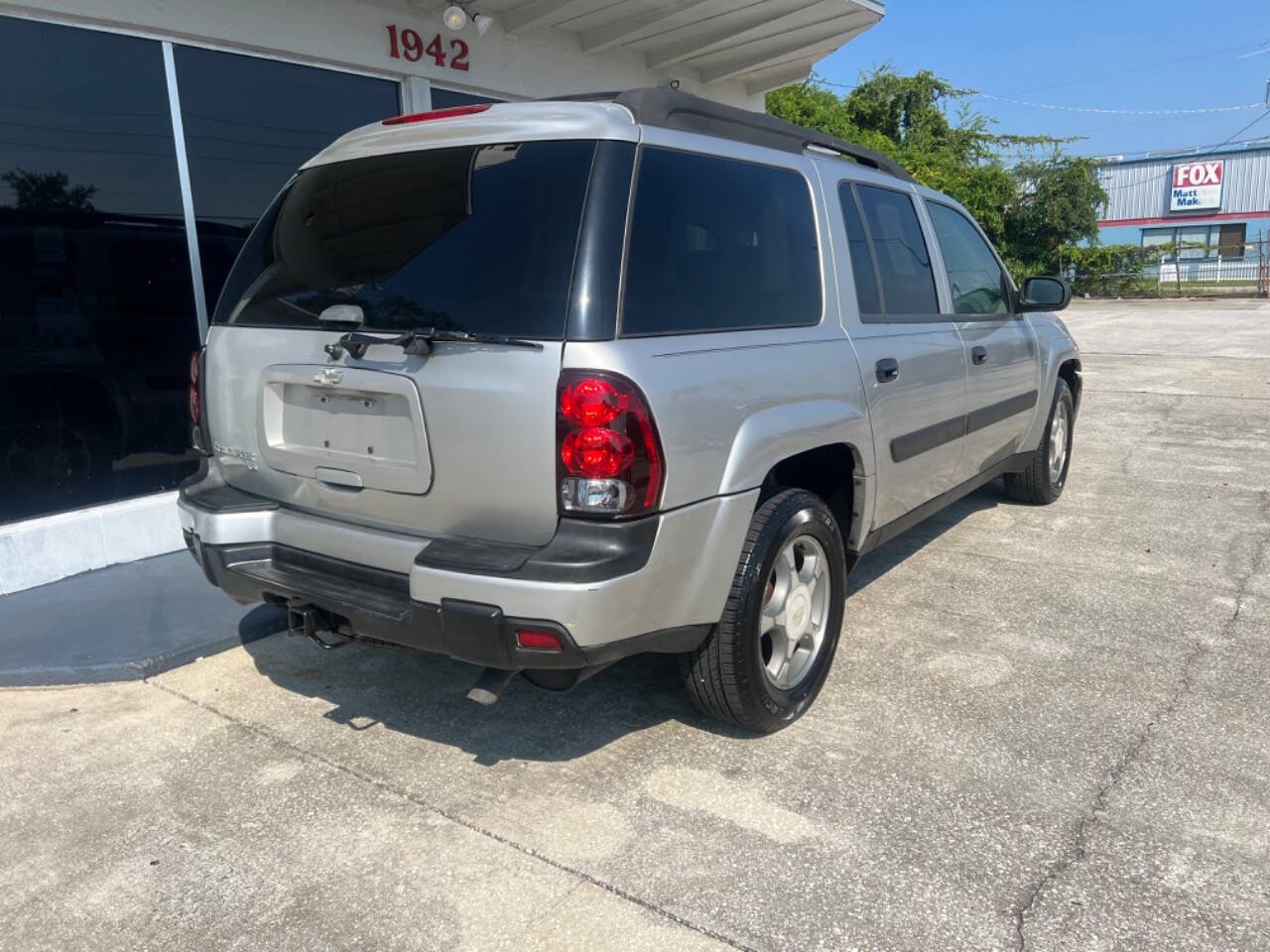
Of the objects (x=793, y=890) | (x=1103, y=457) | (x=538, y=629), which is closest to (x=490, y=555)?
(x=538, y=629)

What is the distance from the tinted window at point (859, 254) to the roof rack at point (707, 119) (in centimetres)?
25

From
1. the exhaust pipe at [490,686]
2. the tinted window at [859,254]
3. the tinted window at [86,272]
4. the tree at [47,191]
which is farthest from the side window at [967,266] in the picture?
the tree at [47,191]

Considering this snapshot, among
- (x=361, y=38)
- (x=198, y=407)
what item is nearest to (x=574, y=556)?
(x=198, y=407)

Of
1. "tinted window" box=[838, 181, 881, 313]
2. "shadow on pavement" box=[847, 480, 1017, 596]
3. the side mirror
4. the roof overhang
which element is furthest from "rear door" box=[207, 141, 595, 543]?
the roof overhang

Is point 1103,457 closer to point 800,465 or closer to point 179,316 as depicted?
point 800,465

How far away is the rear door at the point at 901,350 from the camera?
372 centimetres

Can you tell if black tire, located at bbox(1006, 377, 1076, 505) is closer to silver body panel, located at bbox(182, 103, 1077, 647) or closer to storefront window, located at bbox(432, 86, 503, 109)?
silver body panel, located at bbox(182, 103, 1077, 647)

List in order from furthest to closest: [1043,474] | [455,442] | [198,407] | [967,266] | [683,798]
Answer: [1043,474] < [967,266] < [198,407] < [683,798] < [455,442]

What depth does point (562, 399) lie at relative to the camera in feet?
8.29

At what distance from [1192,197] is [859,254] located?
51308mm

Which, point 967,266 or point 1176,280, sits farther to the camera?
point 1176,280

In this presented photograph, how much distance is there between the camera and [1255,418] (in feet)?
30.2

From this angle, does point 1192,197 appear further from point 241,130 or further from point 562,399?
point 562,399

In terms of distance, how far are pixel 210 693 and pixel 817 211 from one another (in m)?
2.95
